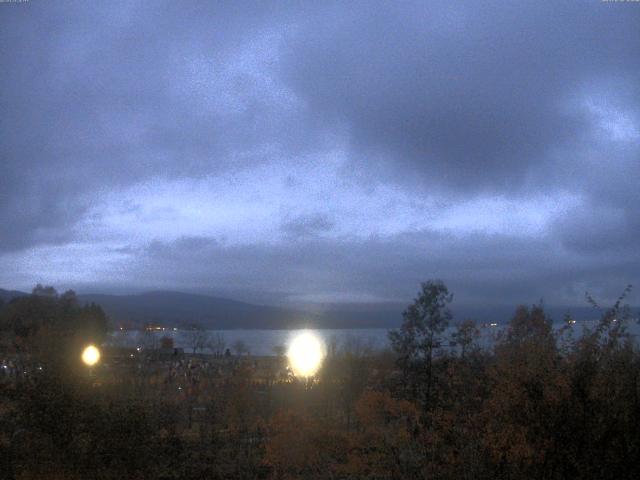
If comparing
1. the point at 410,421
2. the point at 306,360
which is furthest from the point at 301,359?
the point at 410,421

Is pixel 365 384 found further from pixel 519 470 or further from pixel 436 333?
pixel 519 470

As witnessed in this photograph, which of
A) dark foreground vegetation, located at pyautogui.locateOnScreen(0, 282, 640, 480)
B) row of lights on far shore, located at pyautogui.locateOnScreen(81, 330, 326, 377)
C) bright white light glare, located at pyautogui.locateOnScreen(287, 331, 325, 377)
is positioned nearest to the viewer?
dark foreground vegetation, located at pyautogui.locateOnScreen(0, 282, 640, 480)

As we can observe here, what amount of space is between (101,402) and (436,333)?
14.7 metres

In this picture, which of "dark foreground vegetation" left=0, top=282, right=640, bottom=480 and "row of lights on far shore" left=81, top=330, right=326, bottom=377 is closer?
"dark foreground vegetation" left=0, top=282, right=640, bottom=480

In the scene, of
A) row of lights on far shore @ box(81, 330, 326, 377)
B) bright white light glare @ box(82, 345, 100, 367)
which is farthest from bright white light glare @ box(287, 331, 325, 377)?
bright white light glare @ box(82, 345, 100, 367)

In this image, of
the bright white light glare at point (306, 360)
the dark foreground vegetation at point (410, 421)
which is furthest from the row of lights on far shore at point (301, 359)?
the dark foreground vegetation at point (410, 421)

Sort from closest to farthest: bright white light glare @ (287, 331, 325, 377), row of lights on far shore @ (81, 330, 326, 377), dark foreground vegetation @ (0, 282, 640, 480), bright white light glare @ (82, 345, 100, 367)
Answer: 1. dark foreground vegetation @ (0, 282, 640, 480)
2. bright white light glare @ (82, 345, 100, 367)
3. row of lights on far shore @ (81, 330, 326, 377)
4. bright white light glare @ (287, 331, 325, 377)

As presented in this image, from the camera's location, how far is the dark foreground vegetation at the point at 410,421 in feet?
29.3

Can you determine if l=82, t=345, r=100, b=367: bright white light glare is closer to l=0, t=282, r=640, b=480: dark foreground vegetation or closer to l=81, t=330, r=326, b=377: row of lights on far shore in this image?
l=81, t=330, r=326, b=377: row of lights on far shore

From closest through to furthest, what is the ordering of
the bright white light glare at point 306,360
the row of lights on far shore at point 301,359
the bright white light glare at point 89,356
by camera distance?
the bright white light glare at point 89,356
the row of lights on far shore at point 301,359
the bright white light glare at point 306,360

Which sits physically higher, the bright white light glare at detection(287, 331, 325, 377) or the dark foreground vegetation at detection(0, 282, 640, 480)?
the dark foreground vegetation at detection(0, 282, 640, 480)

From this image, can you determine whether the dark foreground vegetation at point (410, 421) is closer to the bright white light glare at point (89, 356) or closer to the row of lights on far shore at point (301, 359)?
the bright white light glare at point (89, 356)

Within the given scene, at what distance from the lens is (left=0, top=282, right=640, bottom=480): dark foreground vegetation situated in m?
8.95

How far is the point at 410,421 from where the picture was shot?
1894cm
